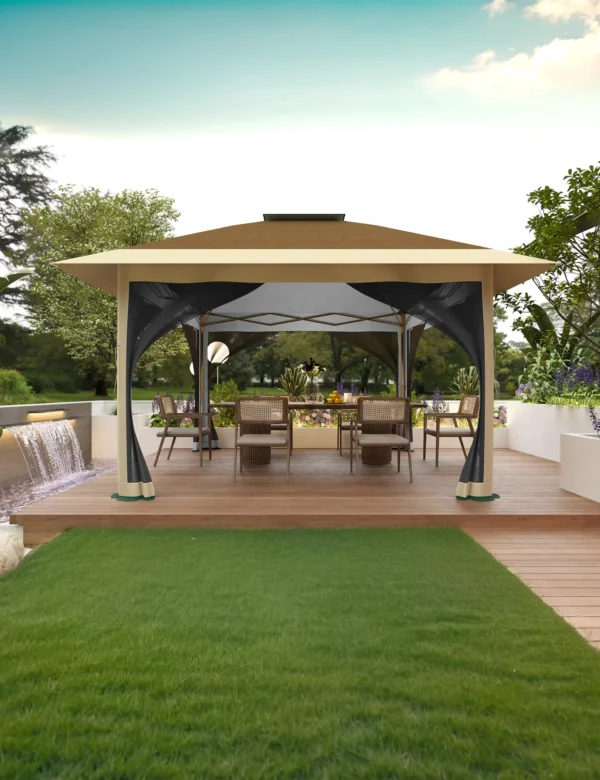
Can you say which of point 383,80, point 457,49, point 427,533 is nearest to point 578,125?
point 457,49

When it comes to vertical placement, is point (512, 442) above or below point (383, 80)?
below

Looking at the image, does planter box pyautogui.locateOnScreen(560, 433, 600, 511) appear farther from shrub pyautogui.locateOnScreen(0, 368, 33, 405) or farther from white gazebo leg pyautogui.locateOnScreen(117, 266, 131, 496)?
shrub pyautogui.locateOnScreen(0, 368, 33, 405)

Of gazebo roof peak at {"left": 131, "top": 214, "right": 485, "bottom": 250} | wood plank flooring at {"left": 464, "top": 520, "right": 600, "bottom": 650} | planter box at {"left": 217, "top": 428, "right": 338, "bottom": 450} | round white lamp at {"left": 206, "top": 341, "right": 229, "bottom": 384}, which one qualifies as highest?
gazebo roof peak at {"left": 131, "top": 214, "right": 485, "bottom": 250}

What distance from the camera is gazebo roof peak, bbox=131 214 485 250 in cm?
565

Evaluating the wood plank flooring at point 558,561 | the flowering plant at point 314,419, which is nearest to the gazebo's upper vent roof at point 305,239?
the wood plank flooring at point 558,561

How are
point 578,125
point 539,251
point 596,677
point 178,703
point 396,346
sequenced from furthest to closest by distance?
point 578,125, point 396,346, point 539,251, point 596,677, point 178,703

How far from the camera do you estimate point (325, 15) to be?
16984 millimetres

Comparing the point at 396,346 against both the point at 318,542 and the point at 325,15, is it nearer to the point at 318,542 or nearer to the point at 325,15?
the point at 318,542

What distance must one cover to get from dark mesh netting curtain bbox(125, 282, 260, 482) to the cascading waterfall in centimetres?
402

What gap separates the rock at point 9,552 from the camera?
4.02m

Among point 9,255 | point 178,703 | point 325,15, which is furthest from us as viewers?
point 9,255

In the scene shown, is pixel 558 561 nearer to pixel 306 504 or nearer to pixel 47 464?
pixel 306 504

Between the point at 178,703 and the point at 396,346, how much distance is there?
8.06 m

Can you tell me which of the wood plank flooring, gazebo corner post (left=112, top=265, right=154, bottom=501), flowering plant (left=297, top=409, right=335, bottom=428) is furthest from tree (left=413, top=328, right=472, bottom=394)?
gazebo corner post (left=112, top=265, right=154, bottom=501)
